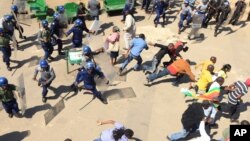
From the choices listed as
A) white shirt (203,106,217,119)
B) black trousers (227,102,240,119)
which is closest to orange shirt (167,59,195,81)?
black trousers (227,102,240,119)

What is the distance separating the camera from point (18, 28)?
15.1 metres

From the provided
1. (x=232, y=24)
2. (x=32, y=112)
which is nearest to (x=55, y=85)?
(x=32, y=112)

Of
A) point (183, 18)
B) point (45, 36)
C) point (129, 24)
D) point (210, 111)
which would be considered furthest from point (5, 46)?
point (183, 18)

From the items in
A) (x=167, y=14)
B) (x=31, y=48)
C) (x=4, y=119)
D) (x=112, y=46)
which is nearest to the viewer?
(x=4, y=119)

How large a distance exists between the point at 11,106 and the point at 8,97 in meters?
0.45

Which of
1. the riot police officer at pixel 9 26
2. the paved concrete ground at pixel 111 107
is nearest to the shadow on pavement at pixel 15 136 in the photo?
the paved concrete ground at pixel 111 107

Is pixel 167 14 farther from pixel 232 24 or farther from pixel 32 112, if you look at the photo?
pixel 32 112

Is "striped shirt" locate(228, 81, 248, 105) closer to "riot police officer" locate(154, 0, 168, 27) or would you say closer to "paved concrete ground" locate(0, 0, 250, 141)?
"paved concrete ground" locate(0, 0, 250, 141)

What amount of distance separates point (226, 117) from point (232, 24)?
6745 mm

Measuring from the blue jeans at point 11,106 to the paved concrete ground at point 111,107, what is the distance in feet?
→ 1.02

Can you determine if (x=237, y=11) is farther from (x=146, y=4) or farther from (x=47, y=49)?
(x=47, y=49)

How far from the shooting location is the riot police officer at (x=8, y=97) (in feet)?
33.5

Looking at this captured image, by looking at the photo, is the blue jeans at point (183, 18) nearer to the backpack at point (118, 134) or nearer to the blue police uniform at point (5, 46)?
the blue police uniform at point (5, 46)

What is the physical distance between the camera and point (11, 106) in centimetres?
1078
